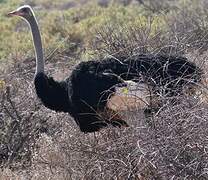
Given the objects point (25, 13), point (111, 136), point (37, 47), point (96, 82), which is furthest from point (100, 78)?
point (25, 13)

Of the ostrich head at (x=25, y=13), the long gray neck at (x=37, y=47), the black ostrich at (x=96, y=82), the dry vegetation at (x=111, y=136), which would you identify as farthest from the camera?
the ostrich head at (x=25, y=13)

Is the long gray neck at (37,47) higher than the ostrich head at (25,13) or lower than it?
lower

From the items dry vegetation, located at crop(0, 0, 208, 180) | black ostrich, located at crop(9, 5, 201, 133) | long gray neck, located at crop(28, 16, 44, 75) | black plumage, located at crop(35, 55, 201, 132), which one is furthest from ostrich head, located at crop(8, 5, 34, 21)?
black plumage, located at crop(35, 55, 201, 132)

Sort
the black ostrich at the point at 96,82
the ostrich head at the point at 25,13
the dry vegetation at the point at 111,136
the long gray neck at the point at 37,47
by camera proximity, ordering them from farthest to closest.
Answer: the ostrich head at the point at 25,13
the long gray neck at the point at 37,47
the black ostrich at the point at 96,82
the dry vegetation at the point at 111,136

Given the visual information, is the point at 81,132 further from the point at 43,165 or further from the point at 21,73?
the point at 21,73

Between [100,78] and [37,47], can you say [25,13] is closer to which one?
[37,47]

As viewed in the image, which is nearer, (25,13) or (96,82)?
(96,82)

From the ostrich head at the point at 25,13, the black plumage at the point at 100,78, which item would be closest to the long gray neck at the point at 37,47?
the ostrich head at the point at 25,13

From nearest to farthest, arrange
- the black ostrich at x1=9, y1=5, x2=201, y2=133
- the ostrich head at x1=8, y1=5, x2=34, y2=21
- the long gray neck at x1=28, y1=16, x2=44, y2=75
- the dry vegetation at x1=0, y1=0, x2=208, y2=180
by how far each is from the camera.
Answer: the dry vegetation at x1=0, y1=0, x2=208, y2=180
the black ostrich at x1=9, y1=5, x2=201, y2=133
the long gray neck at x1=28, y1=16, x2=44, y2=75
the ostrich head at x1=8, y1=5, x2=34, y2=21

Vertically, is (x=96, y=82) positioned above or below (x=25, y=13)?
below

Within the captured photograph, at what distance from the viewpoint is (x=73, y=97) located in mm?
6340

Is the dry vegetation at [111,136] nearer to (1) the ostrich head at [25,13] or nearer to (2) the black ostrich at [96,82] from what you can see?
(2) the black ostrich at [96,82]

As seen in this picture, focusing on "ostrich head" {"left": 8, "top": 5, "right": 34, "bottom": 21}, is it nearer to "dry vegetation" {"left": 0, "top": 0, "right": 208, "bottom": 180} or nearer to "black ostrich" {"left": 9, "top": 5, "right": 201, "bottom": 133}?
"dry vegetation" {"left": 0, "top": 0, "right": 208, "bottom": 180}

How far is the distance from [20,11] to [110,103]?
1.87 metres
